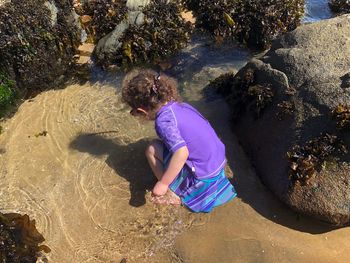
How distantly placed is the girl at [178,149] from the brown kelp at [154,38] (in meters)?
2.18

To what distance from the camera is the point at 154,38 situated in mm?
6262

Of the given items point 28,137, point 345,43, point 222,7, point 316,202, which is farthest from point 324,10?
point 28,137

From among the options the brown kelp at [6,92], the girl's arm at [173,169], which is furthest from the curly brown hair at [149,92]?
the brown kelp at [6,92]

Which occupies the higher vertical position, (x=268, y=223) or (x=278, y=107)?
(x=278, y=107)

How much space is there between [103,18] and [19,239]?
364 cm

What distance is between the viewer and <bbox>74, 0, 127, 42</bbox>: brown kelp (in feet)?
21.7

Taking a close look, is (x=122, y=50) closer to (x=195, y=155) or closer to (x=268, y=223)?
(x=195, y=155)

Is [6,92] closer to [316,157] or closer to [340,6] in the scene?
[316,157]

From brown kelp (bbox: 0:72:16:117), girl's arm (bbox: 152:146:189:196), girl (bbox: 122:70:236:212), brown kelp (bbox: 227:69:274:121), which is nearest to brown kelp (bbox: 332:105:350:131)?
brown kelp (bbox: 227:69:274:121)

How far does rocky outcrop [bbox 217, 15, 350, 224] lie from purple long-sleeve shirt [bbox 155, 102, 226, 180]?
25.1 inches

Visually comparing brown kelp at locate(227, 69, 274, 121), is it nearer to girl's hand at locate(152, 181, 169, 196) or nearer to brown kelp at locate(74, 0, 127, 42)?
girl's hand at locate(152, 181, 169, 196)

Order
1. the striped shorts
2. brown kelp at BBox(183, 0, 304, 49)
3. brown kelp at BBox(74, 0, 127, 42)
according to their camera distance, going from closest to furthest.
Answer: the striped shorts < brown kelp at BBox(183, 0, 304, 49) < brown kelp at BBox(74, 0, 127, 42)

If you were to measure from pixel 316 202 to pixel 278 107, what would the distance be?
1.03 meters

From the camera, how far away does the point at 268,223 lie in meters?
4.20
